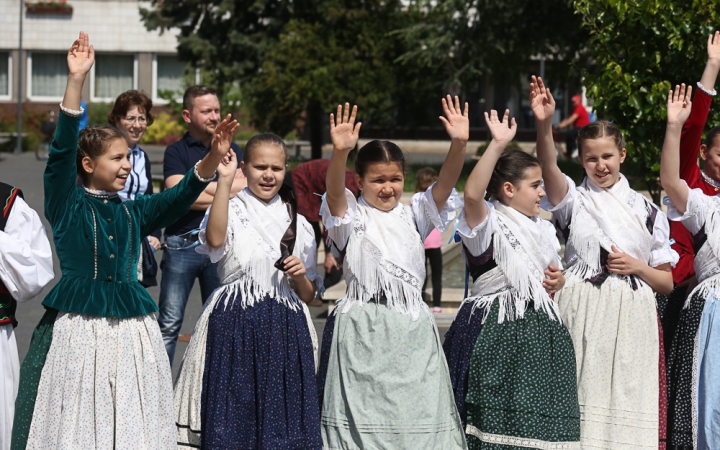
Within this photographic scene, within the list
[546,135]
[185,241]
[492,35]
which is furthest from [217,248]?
[492,35]

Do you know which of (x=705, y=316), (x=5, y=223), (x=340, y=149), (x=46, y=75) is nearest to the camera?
(x=5, y=223)

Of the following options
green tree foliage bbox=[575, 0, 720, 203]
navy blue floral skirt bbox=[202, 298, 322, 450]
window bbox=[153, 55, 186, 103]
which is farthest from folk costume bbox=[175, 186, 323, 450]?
window bbox=[153, 55, 186, 103]

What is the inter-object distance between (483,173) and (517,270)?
540mm

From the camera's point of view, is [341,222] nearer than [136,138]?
Yes

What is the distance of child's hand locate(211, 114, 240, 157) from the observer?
4.25 meters

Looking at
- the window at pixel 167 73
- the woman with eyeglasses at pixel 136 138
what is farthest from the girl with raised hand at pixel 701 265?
the window at pixel 167 73

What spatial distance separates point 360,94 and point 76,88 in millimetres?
19564

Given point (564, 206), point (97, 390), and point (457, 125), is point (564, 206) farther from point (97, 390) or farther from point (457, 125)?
point (97, 390)

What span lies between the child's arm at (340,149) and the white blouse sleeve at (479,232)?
1.91 ft

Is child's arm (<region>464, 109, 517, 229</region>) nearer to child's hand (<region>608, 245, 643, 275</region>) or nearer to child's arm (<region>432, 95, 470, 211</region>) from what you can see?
child's arm (<region>432, 95, 470, 211</region>)

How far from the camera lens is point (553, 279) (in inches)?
183

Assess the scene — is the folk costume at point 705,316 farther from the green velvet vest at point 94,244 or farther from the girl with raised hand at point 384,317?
the green velvet vest at point 94,244

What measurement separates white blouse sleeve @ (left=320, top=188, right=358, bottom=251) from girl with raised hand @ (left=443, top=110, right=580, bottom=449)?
514mm

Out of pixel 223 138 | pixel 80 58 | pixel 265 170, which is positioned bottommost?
pixel 265 170
